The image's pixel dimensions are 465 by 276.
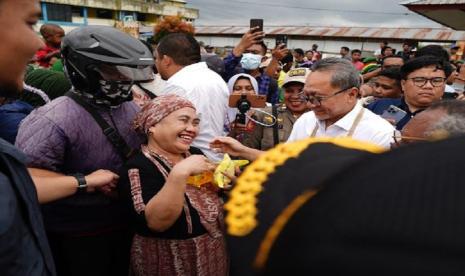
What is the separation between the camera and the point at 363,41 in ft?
81.6

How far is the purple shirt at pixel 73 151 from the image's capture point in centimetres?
162

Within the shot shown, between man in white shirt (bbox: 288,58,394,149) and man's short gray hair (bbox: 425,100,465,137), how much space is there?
3.01 feet

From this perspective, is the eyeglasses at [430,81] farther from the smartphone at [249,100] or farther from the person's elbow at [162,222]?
the person's elbow at [162,222]

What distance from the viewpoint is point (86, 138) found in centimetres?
173

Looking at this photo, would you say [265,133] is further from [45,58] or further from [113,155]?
[45,58]

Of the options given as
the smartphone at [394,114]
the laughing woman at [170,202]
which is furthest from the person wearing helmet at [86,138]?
the smartphone at [394,114]

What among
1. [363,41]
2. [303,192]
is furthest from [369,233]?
[363,41]

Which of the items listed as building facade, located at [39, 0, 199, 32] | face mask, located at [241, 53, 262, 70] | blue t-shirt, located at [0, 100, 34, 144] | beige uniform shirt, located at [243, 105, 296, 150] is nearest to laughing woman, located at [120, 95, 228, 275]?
blue t-shirt, located at [0, 100, 34, 144]

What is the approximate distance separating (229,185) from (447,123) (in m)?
1.06

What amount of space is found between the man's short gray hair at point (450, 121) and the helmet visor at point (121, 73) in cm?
145

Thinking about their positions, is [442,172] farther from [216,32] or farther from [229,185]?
[216,32]

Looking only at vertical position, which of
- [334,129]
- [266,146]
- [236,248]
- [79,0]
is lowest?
[266,146]

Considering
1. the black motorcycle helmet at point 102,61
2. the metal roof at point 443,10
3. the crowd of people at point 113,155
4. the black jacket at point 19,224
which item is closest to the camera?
the black jacket at point 19,224

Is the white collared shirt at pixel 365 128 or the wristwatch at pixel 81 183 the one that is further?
the white collared shirt at pixel 365 128
